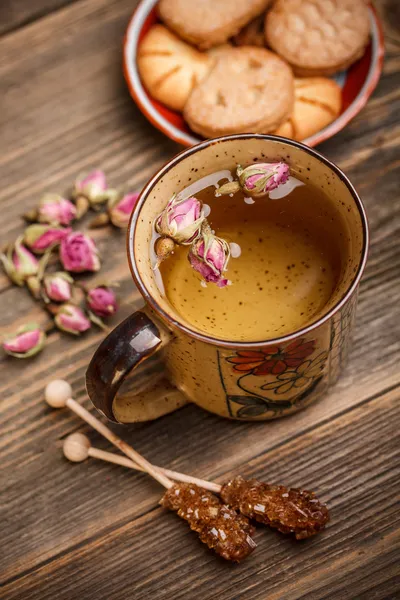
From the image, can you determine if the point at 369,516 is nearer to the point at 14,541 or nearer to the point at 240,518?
the point at 240,518

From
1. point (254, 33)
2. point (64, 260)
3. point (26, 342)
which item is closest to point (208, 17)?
point (254, 33)

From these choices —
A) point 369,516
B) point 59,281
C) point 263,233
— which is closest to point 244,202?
point 263,233

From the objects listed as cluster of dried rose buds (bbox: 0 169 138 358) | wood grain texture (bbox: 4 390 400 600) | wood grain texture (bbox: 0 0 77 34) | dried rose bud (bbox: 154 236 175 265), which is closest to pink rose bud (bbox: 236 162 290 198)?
dried rose bud (bbox: 154 236 175 265)

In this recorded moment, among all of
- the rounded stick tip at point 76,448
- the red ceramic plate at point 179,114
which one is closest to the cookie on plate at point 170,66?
the red ceramic plate at point 179,114

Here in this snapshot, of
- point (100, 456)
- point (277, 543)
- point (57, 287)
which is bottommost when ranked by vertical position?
point (277, 543)

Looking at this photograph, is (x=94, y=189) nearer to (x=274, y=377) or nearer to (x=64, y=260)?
(x=64, y=260)

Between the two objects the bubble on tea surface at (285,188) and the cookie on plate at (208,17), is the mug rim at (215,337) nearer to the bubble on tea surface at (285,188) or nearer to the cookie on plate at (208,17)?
the bubble on tea surface at (285,188)

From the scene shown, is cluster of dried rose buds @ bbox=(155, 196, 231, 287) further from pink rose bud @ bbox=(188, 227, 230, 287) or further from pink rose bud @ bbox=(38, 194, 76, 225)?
pink rose bud @ bbox=(38, 194, 76, 225)
